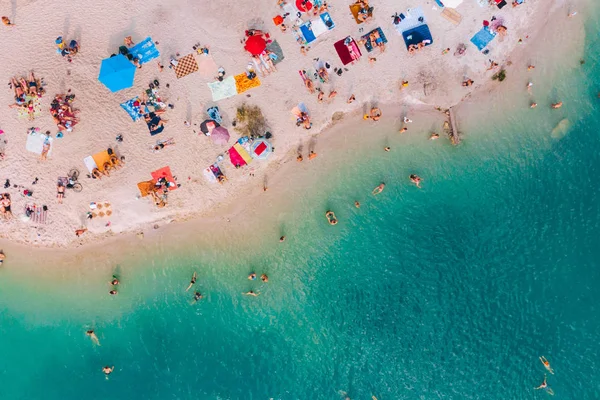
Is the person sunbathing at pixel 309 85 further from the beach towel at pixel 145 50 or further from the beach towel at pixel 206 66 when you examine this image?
the beach towel at pixel 145 50

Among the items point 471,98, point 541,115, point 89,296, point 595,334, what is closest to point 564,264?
point 595,334

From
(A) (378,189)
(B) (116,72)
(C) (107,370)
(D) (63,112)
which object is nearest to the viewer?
(B) (116,72)

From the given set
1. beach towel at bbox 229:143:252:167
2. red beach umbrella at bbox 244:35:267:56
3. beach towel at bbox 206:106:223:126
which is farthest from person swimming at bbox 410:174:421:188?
beach towel at bbox 206:106:223:126

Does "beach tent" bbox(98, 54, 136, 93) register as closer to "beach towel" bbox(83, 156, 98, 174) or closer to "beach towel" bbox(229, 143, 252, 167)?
"beach towel" bbox(83, 156, 98, 174)

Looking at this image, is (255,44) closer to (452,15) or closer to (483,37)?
(452,15)

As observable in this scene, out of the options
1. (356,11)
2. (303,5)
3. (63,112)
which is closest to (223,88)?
(303,5)
